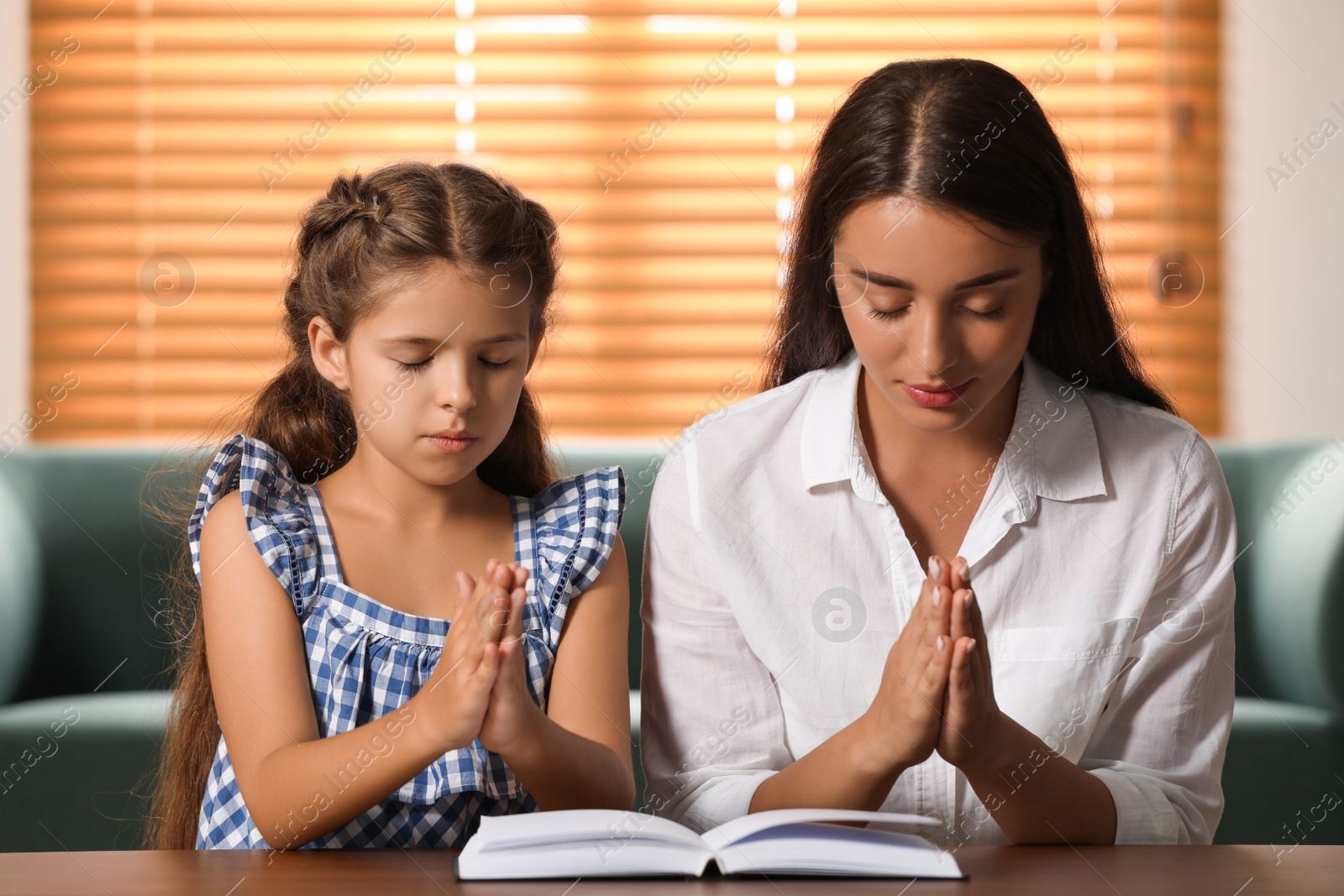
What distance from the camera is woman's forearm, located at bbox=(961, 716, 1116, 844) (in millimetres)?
902

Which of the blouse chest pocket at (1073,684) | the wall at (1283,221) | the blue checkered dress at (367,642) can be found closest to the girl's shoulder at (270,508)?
the blue checkered dress at (367,642)

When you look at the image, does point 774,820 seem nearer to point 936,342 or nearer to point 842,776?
point 842,776

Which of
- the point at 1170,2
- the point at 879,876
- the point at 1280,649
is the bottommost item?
the point at 1280,649

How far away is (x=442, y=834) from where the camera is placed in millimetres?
1068

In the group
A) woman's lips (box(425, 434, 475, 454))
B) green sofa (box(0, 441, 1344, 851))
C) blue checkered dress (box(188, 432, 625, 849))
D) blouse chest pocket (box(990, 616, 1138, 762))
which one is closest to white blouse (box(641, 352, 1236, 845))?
blouse chest pocket (box(990, 616, 1138, 762))

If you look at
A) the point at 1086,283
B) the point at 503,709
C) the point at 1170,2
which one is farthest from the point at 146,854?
the point at 1170,2

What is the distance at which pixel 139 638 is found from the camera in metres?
2.16

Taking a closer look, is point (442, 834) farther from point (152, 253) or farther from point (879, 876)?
point (152, 253)

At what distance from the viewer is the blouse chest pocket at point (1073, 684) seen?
1.11 metres

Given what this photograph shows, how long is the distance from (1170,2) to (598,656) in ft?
7.67

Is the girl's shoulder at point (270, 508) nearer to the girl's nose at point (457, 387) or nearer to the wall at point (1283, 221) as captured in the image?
the girl's nose at point (457, 387)

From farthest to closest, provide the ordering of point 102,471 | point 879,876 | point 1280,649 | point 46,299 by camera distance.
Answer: point 46,299 → point 102,471 → point 1280,649 → point 879,876

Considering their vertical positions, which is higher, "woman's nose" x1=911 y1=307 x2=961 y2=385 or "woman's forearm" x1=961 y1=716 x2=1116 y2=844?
"woman's nose" x1=911 y1=307 x2=961 y2=385

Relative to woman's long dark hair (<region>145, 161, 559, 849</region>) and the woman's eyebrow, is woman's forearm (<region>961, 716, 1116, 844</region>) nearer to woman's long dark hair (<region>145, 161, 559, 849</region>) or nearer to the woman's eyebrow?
the woman's eyebrow
